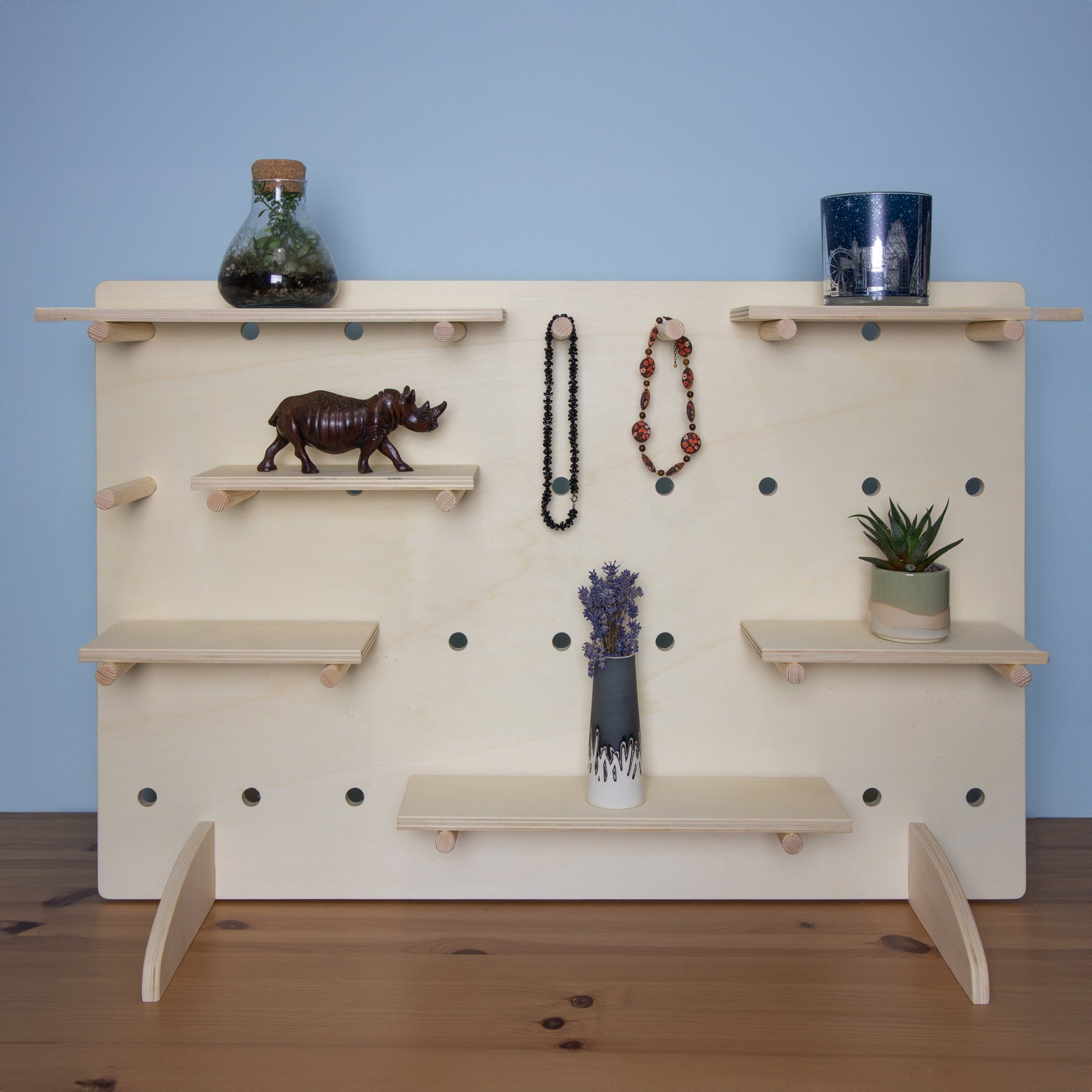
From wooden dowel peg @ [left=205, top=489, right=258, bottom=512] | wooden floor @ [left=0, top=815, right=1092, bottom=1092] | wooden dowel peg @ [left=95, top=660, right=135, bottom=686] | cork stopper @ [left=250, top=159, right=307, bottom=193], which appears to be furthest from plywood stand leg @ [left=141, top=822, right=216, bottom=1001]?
cork stopper @ [left=250, top=159, right=307, bottom=193]

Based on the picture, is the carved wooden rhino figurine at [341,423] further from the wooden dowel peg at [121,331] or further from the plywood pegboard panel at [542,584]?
the wooden dowel peg at [121,331]

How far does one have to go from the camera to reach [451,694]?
1.19 meters

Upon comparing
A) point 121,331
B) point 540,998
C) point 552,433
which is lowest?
point 540,998

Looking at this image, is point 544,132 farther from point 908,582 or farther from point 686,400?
point 908,582

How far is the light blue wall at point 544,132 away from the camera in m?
1.25

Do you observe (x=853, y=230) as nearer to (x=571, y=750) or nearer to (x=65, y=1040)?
(x=571, y=750)

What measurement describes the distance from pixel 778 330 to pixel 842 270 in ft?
0.35

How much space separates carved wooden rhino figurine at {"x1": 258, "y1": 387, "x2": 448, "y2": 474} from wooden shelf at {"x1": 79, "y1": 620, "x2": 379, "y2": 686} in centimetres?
18

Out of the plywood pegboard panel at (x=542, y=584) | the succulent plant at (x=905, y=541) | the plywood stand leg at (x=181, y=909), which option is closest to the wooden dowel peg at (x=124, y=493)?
the plywood pegboard panel at (x=542, y=584)

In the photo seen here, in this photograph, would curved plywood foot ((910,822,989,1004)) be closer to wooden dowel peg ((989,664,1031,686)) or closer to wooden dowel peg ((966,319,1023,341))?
wooden dowel peg ((989,664,1031,686))

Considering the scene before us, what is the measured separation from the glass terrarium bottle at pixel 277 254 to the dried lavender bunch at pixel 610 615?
0.42 m

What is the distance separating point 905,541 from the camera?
1.12 metres

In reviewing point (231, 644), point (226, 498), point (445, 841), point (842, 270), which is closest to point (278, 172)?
point (226, 498)

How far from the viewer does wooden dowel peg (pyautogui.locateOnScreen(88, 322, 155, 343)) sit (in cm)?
107
